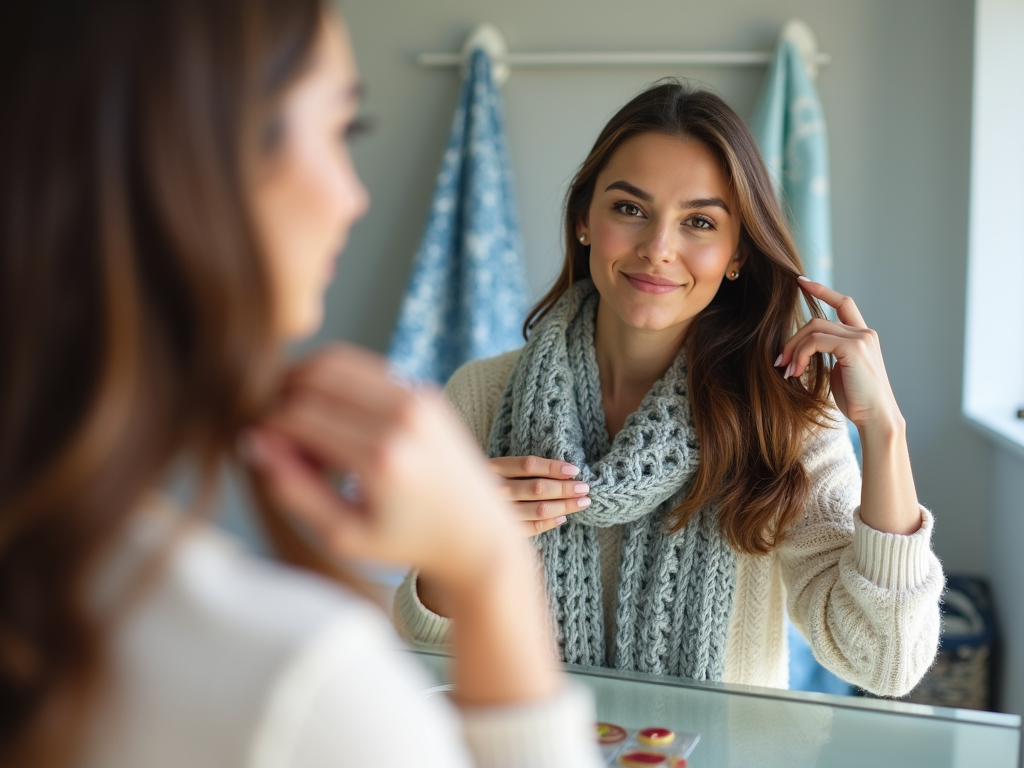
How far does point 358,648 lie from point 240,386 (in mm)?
132

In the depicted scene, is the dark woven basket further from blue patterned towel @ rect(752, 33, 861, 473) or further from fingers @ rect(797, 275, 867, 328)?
fingers @ rect(797, 275, 867, 328)

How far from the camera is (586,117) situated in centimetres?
236

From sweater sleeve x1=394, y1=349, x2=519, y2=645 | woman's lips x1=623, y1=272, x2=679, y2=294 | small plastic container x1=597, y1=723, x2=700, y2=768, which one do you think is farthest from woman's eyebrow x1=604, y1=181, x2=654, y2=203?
small plastic container x1=597, y1=723, x2=700, y2=768

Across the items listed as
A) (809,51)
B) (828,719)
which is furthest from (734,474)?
(809,51)

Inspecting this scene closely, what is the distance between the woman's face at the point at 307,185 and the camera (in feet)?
1.60

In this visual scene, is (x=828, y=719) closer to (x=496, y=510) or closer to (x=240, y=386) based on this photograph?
(x=496, y=510)

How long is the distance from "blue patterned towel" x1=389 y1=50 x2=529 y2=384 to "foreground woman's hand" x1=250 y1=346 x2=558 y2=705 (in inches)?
70.1

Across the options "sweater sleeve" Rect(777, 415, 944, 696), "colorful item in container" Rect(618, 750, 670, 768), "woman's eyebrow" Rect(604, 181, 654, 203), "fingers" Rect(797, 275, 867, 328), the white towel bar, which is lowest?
"colorful item in container" Rect(618, 750, 670, 768)

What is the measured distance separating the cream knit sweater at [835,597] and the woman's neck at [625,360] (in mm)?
209

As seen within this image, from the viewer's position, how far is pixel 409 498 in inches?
19.1

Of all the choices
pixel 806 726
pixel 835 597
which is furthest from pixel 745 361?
pixel 806 726

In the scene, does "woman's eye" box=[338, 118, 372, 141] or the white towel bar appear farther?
the white towel bar

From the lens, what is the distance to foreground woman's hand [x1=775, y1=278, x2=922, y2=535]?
3.83 feet

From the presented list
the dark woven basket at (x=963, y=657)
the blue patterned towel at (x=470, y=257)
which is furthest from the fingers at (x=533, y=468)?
the dark woven basket at (x=963, y=657)
